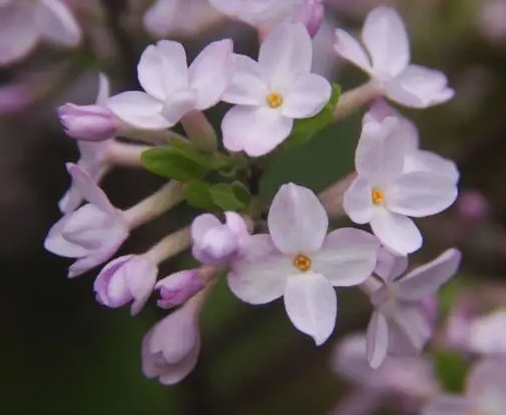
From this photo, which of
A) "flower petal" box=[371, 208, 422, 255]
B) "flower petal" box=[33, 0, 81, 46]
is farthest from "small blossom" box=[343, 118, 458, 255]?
"flower petal" box=[33, 0, 81, 46]

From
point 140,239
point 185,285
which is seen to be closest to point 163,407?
point 140,239

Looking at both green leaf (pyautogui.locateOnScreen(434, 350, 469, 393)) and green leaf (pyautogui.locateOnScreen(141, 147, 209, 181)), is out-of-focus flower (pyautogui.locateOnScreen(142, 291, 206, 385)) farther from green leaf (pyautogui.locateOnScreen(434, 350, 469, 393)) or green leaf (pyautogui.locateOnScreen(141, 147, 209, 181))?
green leaf (pyautogui.locateOnScreen(434, 350, 469, 393))

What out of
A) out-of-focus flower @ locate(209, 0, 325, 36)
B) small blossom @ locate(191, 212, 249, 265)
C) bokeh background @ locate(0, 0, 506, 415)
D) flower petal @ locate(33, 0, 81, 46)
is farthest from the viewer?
bokeh background @ locate(0, 0, 506, 415)

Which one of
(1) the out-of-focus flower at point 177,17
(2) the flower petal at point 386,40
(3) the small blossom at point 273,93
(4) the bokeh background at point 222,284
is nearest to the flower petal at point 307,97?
(3) the small blossom at point 273,93

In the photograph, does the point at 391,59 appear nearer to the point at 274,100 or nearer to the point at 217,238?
the point at 274,100

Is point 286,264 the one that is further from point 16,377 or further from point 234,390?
point 16,377
